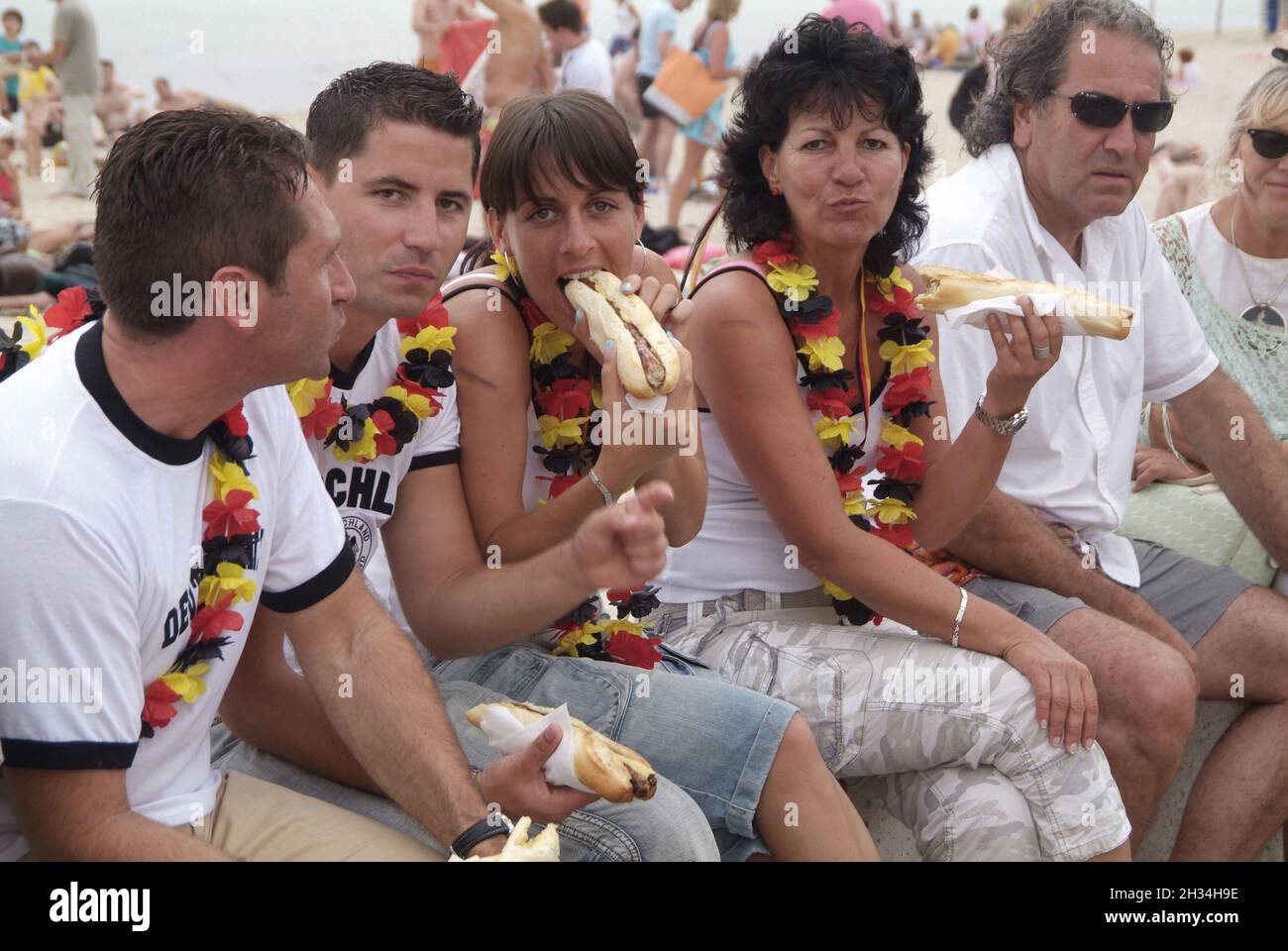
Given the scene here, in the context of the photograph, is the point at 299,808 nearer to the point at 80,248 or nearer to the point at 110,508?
Answer: the point at 110,508

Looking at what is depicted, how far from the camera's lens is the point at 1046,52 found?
361 centimetres

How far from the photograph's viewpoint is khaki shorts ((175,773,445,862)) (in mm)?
2213

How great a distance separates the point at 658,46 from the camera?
13.9m

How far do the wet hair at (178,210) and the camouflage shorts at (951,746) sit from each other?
1421mm

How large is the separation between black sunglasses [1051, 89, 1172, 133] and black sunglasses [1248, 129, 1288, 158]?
2.16 ft

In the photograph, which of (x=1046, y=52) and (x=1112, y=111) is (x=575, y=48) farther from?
(x=1112, y=111)

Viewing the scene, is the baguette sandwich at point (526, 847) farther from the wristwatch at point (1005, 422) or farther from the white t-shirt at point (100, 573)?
the wristwatch at point (1005, 422)

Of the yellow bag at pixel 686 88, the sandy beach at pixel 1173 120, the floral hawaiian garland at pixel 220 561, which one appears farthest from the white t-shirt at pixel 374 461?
the yellow bag at pixel 686 88

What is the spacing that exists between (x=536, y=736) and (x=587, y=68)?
359 inches

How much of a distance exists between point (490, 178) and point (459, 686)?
3.45ft

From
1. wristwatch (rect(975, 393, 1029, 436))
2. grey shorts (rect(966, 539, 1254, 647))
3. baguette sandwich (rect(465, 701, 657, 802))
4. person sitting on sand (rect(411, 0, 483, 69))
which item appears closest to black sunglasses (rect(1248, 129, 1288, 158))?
grey shorts (rect(966, 539, 1254, 647))

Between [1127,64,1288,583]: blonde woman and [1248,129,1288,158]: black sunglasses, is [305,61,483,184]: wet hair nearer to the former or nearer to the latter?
A: [1127,64,1288,583]: blonde woman

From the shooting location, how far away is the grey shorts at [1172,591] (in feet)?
10.7
